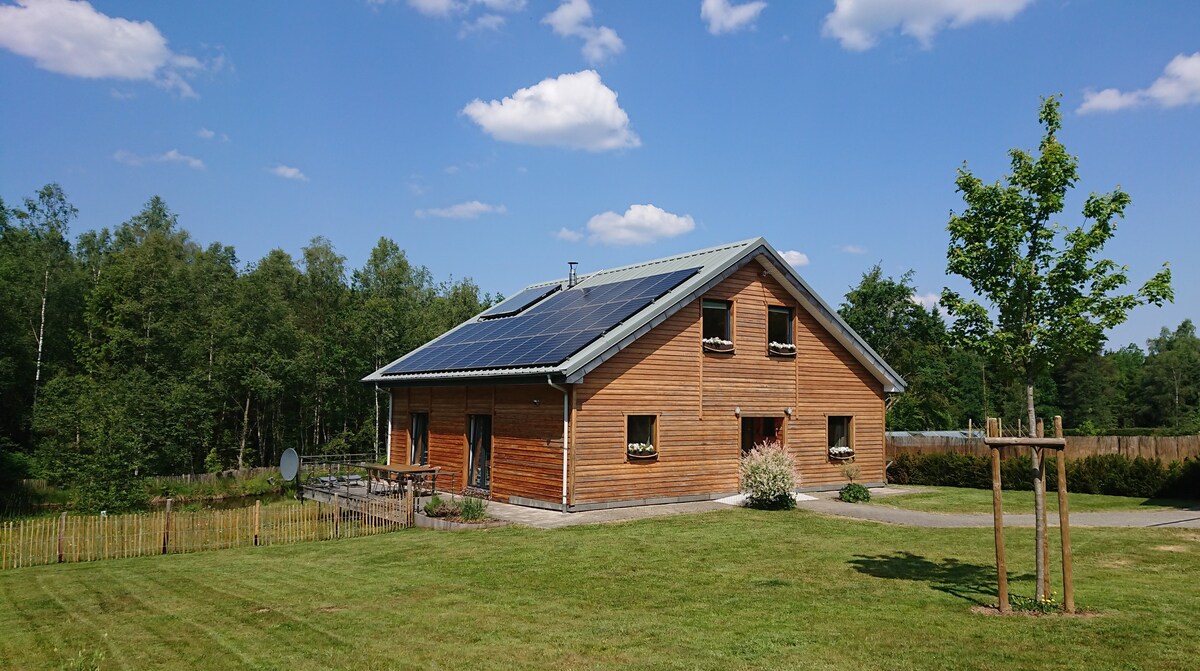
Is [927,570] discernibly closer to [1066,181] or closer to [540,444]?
[1066,181]

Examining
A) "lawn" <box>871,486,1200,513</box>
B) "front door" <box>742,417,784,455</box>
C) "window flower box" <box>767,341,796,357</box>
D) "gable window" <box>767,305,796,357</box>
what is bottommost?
"lawn" <box>871,486,1200,513</box>

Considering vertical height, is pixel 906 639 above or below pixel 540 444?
below

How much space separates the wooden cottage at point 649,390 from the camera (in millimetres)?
19000

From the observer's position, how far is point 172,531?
15.3 m

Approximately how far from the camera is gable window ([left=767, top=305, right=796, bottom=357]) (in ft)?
74.7

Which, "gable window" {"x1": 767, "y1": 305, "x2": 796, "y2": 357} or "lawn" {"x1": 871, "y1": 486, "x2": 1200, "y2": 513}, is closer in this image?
"lawn" {"x1": 871, "y1": 486, "x2": 1200, "y2": 513}

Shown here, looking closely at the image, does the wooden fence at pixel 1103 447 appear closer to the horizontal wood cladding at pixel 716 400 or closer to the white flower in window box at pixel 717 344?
the horizontal wood cladding at pixel 716 400

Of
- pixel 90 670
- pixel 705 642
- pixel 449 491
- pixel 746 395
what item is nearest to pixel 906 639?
pixel 705 642

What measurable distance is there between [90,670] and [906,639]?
7997 mm

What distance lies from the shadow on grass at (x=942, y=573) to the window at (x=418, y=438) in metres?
15.6

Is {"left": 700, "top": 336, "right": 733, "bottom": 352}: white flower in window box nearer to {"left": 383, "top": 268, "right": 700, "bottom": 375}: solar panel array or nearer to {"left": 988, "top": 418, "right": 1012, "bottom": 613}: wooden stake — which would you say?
{"left": 383, "top": 268, "right": 700, "bottom": 375}: solar panel array

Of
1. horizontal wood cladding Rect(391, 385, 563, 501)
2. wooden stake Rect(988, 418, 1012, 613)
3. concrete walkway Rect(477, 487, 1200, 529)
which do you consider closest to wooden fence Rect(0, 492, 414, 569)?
concrete walkway Rect(477, 487, 1200, 529)

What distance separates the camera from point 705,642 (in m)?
7.90

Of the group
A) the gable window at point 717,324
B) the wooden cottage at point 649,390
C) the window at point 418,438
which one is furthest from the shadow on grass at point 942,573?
the window at point 418,438
